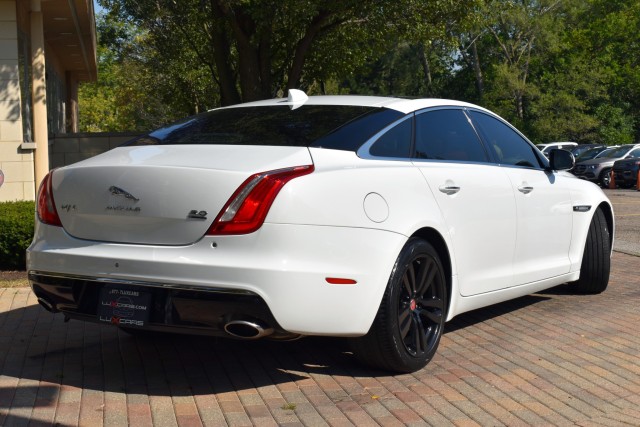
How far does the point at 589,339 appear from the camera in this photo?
6371 mm

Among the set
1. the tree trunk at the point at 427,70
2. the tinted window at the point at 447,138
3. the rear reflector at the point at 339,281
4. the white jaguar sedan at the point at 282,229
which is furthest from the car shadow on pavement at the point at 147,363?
the tree trunk at the point at 427,70

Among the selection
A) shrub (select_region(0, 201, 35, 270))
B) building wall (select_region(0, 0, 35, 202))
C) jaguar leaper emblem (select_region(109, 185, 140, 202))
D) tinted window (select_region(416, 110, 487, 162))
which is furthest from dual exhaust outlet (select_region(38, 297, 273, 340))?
building wall (select_region(0, 0, 35, 202))

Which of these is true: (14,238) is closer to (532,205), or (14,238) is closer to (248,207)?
(532,205)

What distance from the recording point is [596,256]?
310 inches

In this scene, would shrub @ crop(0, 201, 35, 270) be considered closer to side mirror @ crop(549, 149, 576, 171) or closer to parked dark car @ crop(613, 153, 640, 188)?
side mirror @ crop(549, 149, 576, 171)

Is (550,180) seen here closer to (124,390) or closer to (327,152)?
(327,152)

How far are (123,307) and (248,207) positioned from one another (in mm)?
883

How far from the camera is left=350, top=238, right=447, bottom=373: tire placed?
5.10 m

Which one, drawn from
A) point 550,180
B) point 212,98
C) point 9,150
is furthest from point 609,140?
point 550,180

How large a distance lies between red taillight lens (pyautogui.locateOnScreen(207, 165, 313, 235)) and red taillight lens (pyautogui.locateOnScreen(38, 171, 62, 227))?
1.05 m

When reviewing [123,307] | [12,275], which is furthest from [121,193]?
[12,275]

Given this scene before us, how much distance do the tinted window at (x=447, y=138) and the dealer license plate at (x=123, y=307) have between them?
1932 mm

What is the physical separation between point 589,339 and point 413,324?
5.28ft

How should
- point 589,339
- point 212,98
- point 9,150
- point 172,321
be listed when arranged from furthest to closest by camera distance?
point 212,98, point 9,150, point 589,339, point 172,321
